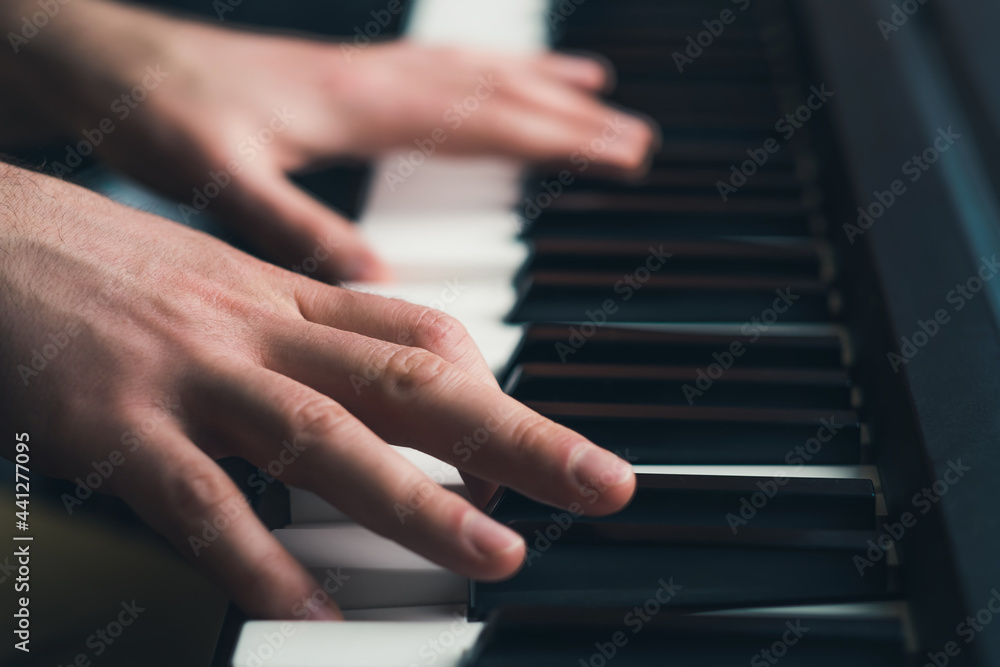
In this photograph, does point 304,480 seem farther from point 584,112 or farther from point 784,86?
point 784,86

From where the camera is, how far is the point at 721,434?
0.72 m

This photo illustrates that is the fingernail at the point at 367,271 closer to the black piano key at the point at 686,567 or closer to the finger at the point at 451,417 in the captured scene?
the finger at the point at 451,417

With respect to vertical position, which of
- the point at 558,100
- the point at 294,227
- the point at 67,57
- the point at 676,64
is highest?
the point at 676,64

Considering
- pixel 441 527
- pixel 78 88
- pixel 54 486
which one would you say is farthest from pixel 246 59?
pixel 441 527

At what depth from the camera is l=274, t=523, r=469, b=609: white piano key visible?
61 cm

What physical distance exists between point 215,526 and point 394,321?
0.86 ft

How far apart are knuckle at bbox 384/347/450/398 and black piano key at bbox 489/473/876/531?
0.13 metres

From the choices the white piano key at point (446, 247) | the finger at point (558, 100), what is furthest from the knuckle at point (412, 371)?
the finger at point (558, 100)

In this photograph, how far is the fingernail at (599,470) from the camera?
1.93ft

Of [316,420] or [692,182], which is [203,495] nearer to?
[316,420]

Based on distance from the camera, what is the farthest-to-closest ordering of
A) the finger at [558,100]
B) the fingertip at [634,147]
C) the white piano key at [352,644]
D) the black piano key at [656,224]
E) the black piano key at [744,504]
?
the finger at [558,100] → the fingertip at [634,147] → the black piano key at [656,224] → the black piano key at [744,504] → the white piano key at [352,644]

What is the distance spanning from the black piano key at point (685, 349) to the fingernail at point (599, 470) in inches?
8.1

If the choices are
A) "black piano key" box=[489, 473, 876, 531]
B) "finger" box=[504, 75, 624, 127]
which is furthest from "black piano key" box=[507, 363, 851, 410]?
"finger" box=[504, 75, 624, 127]

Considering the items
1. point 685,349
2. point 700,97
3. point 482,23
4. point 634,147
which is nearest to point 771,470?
point 685,349
